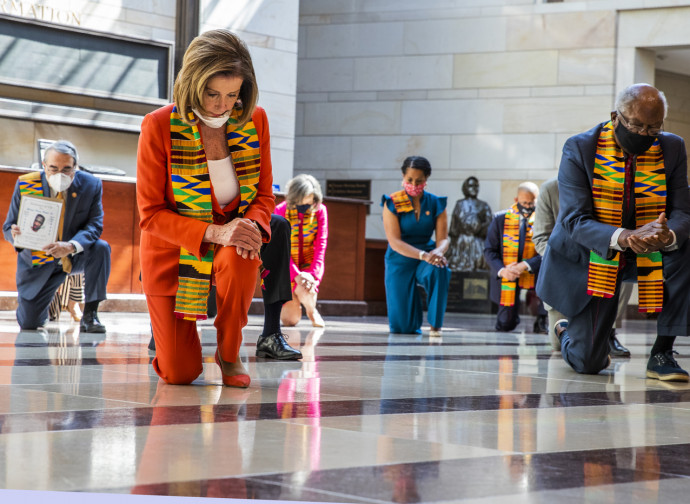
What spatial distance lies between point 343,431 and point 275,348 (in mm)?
2574

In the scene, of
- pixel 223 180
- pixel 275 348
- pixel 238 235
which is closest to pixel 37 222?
pixel 275 348

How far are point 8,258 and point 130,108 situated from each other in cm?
454

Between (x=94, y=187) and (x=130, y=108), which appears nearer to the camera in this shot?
(x=94, y=187)

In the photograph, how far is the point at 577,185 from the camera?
16.6ft

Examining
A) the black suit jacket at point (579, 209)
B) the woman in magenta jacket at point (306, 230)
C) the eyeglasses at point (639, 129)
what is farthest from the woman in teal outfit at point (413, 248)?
the eyeglasses at point (639, 129)

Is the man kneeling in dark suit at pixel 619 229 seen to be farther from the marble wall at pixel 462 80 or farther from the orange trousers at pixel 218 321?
the marble wall at pixel 462 80

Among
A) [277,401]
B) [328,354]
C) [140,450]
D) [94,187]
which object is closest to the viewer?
[140,450]

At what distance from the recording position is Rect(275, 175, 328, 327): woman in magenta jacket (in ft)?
27.4

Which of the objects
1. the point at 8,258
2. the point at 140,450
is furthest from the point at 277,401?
the point at 8,258

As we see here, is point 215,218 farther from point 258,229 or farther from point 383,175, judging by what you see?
point 383,175

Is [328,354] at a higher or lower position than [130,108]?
lower

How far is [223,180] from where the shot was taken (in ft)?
13.5

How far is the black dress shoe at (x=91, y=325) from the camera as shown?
23.7 ft

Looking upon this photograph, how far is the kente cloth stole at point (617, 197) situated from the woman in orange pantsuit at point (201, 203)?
5.69 feet
